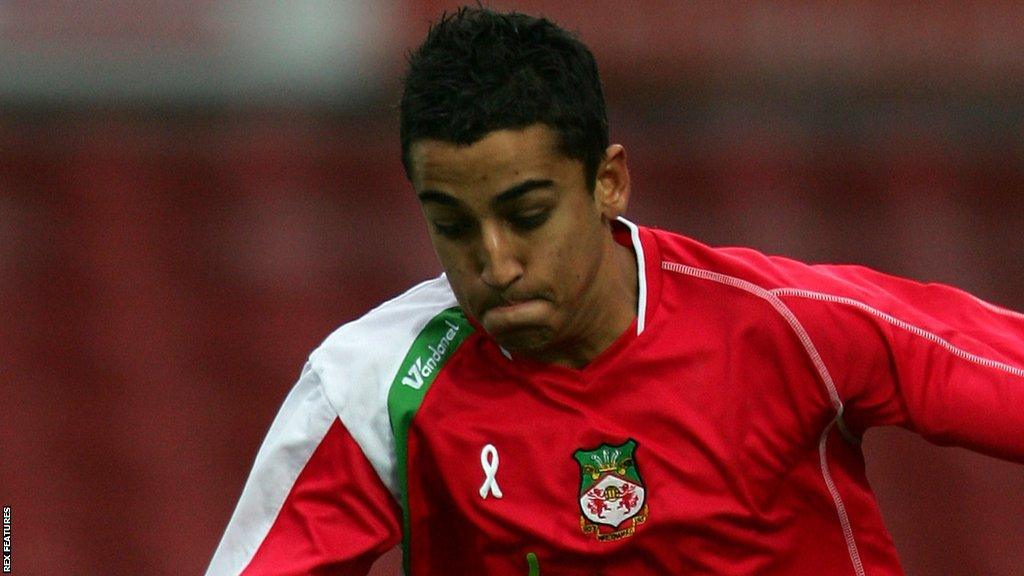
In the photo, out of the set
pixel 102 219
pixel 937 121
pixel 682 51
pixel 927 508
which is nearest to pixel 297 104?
pixel 102 219

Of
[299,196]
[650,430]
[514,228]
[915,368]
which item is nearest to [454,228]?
[514,228]

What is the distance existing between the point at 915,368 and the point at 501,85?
466 mm

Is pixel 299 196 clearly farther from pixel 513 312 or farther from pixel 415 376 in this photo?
pixel 513 312

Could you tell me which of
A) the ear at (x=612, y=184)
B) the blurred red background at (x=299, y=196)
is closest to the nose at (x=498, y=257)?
the ear at (x=612, y=184)

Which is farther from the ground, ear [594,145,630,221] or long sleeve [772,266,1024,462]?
ear [594,145,630,221]

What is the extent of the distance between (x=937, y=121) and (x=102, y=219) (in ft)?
6.89

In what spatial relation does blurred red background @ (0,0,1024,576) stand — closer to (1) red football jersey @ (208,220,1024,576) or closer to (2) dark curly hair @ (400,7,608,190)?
(1) red football jersey @ (208,220,1024,576)

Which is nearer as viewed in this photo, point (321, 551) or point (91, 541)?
point (321, 551)

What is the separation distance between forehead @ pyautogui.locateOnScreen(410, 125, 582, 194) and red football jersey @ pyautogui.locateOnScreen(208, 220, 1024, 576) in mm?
216

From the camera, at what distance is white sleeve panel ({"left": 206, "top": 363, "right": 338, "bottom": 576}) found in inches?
65.1

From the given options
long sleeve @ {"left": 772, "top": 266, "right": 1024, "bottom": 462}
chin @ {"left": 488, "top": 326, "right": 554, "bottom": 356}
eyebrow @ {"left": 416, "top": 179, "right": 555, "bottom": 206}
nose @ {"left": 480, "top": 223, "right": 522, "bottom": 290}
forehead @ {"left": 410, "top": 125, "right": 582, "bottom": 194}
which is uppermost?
forehead @ {"left": 410, "top": 125, "right": 582, "bottom": 194}

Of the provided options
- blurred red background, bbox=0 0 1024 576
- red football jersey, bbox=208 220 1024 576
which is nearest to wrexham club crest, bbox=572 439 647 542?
red football jersey, bbox=208 220 1024 576

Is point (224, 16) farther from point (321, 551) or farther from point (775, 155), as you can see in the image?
point (321, 551)

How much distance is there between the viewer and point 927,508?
3.07 meters
